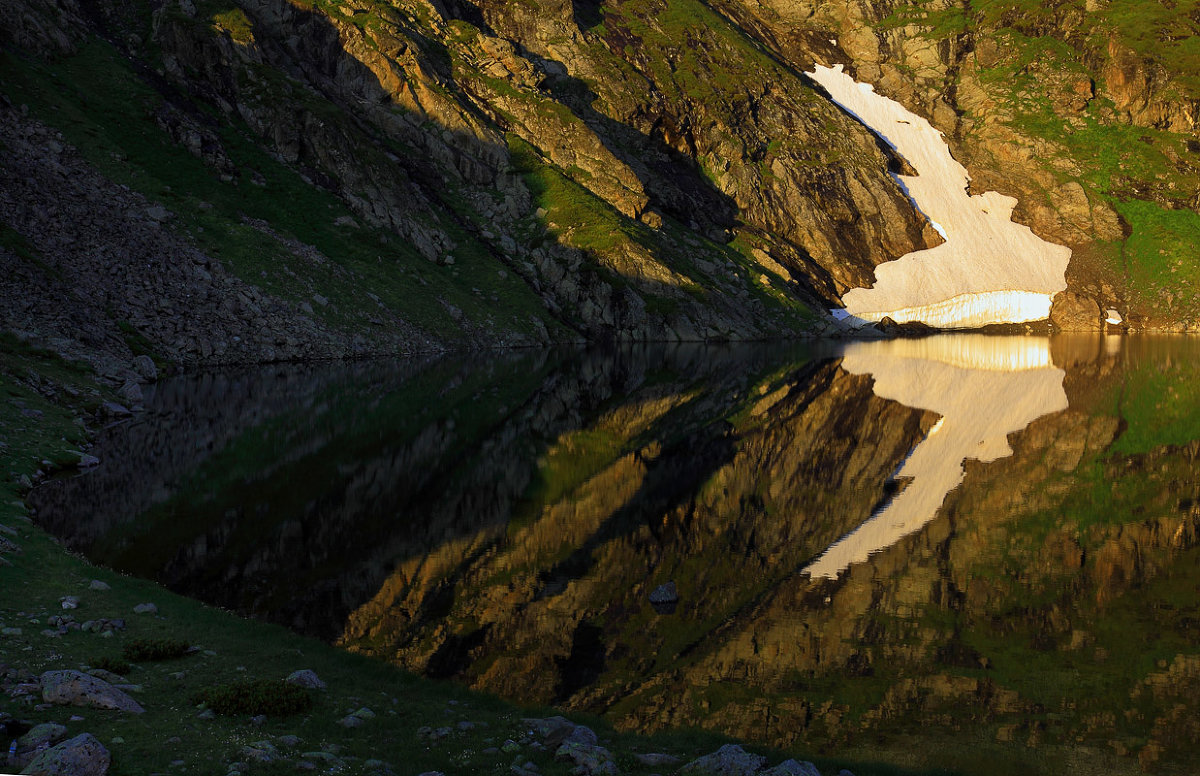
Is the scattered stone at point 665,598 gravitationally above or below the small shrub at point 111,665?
above

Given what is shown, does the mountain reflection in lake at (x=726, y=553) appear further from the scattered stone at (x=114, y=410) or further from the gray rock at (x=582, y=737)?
the scattered stone at (x=114, y=410)

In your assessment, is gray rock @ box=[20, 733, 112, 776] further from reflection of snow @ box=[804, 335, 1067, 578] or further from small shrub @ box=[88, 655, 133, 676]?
reflection of snow @ box=[804, 335, 1067, 578]

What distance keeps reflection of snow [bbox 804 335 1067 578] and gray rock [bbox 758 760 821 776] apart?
1220cm

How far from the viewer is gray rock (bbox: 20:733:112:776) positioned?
33.5 ft

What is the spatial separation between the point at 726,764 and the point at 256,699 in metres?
7.89

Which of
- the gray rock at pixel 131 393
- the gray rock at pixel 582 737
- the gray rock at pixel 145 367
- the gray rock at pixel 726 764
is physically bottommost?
the gray rock at pixel 145 367

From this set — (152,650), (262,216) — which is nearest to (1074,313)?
(262,216)

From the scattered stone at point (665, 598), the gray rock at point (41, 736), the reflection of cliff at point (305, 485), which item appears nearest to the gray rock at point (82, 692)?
the gray rock at point (41, 736)

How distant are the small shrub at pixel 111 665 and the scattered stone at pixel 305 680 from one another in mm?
2891

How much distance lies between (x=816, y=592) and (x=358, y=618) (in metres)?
12.2

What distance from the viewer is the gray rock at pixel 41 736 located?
10.9 meters

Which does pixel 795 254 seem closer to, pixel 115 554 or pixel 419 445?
pixel 419 445

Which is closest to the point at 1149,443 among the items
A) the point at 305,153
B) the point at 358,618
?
the point at 358,618

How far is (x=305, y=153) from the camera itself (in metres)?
114
